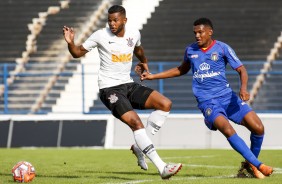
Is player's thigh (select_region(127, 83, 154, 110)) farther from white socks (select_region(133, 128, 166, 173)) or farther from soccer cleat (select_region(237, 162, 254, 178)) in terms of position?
soccer cleat (select_region(237, 162, 254, 178))

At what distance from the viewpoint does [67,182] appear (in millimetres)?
8055

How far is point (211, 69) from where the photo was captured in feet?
28.1

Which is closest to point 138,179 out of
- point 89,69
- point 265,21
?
point 89,69

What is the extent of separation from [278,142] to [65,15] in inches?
340

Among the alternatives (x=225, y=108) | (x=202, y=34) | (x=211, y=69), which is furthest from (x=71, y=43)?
(x=225, y=108)

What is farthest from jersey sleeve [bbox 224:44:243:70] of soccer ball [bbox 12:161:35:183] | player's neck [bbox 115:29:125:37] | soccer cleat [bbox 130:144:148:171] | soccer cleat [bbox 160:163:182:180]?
soccer ball [bbox 12:161:35:183]

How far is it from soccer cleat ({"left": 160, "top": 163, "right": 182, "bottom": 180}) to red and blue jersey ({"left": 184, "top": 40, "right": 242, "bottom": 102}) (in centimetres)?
95

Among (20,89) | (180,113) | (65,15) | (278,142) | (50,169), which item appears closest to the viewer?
(50,169)

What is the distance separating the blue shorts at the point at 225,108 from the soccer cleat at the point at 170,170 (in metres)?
0.73

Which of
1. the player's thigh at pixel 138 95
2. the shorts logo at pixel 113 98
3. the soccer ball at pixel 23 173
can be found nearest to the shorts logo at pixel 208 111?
the player's thigh at pixel 138 95

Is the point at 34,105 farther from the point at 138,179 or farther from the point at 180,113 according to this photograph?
the point at 138,179

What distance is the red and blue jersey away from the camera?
8.53 metres

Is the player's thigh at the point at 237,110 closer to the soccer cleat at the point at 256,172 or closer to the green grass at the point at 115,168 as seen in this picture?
the soccer cleat at the point at 256,172

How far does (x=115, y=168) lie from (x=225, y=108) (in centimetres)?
234
